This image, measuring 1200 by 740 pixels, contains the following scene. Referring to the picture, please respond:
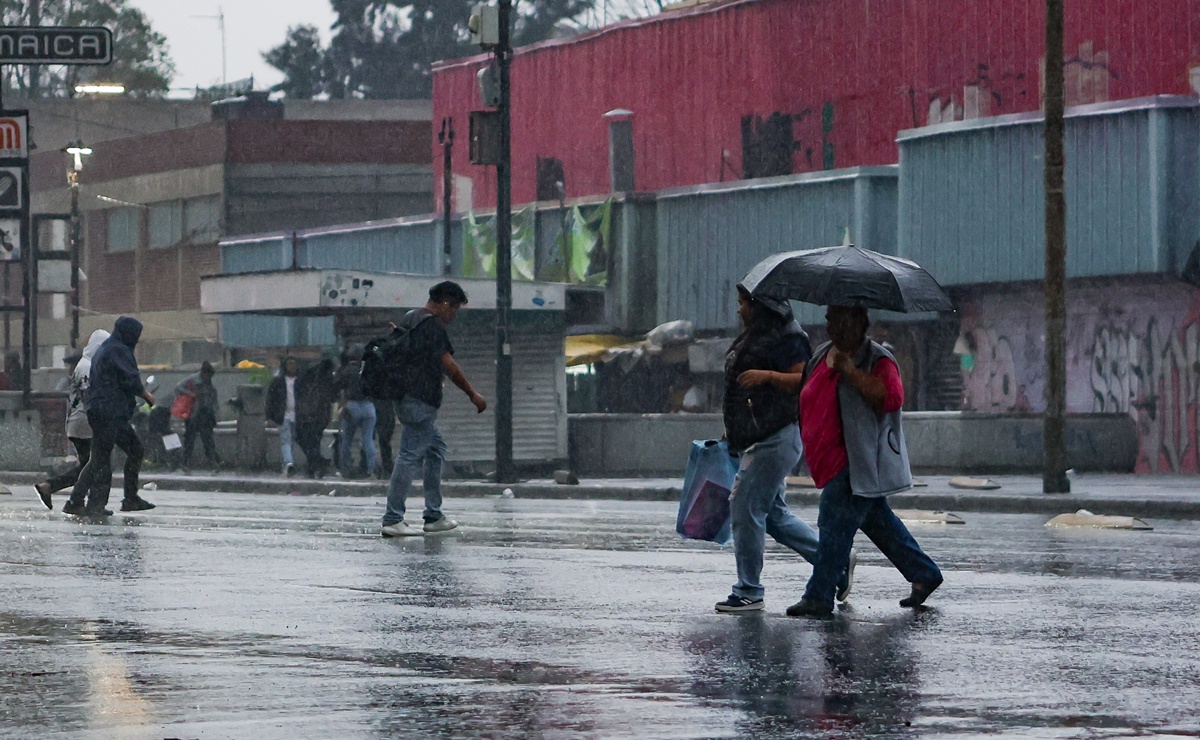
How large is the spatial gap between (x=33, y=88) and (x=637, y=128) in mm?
52245

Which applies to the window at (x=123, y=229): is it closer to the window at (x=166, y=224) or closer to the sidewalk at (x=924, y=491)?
the window at (x=166, y=224)

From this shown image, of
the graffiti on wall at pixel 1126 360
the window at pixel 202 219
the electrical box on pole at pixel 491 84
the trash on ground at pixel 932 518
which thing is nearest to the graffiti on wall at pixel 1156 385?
the graffiti on wall at pixel 1126 360

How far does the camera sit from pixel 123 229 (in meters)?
64.2

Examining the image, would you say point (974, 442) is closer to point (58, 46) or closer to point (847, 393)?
point (58, 46)

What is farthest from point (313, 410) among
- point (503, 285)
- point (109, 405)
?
point (109, 405)

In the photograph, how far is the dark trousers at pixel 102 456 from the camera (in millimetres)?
18016

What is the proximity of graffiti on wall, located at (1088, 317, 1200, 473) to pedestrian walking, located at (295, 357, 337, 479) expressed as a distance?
10936 millimetres

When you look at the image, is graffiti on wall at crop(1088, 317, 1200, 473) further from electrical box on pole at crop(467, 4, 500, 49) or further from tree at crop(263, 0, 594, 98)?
tree at crop(263, 0, 594, 98)

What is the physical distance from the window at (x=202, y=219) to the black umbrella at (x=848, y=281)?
51.5 metres

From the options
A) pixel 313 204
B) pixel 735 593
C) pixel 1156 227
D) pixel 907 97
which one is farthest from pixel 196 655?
pixel 313 204

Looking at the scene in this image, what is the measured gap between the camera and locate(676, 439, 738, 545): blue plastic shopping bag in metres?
10.7

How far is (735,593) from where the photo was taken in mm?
10445

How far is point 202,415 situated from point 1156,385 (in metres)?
14.0

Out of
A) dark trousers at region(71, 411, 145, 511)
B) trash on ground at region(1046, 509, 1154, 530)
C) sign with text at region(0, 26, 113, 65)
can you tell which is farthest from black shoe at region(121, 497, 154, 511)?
trash on ground at region(1046, 509, 1154, 530)
